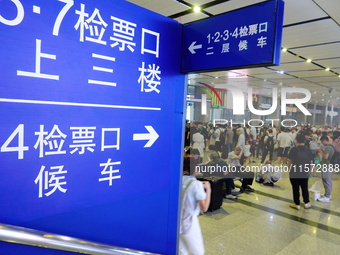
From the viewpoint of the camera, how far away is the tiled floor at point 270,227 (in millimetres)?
3984

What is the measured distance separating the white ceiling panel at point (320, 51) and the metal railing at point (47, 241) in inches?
251

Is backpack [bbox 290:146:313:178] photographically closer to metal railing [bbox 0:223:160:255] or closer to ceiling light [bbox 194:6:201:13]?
ceiling light [bbox 194:6:201:13]

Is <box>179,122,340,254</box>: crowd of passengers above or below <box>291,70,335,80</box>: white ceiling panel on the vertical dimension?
below

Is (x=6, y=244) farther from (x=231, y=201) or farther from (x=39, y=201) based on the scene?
(x=231, y=201)

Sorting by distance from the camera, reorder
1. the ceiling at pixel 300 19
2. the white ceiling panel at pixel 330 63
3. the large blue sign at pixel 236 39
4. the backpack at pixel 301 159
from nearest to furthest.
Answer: the large blue sign at pixel 236 39
the ceiling at pixel 300 19
the backpack at pixel 301 159
the white ceiling panel at pixel 330 63

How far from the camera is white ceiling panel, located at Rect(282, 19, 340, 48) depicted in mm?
4727

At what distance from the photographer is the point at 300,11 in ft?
13.6

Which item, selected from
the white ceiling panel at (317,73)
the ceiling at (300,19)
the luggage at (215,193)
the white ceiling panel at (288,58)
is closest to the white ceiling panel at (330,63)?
the ceiling at (300,19)

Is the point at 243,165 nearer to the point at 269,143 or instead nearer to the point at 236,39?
the point at 269,143

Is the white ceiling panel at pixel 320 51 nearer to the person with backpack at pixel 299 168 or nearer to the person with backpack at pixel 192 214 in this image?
the person with backpack at pixel 299 168

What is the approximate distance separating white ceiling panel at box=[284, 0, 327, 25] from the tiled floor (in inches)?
138

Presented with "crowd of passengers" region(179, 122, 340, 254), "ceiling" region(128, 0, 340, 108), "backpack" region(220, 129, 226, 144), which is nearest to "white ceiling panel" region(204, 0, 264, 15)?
"ceiling" region(128, 0, 340, 108)

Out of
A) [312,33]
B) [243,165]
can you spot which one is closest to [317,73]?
[243,165]

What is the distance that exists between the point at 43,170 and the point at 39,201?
18cm
